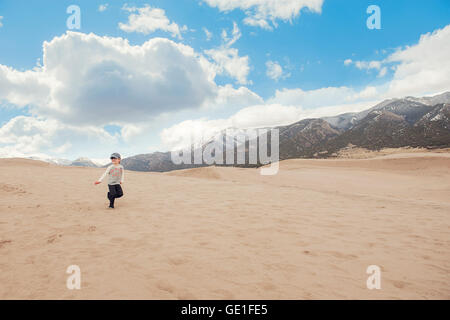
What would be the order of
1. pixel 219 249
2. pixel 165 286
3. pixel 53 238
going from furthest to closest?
pixel 53 238, pixel 219 249, pixel 165 286

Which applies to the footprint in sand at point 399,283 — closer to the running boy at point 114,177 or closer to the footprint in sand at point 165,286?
→ the footprint in sand at point 165,286

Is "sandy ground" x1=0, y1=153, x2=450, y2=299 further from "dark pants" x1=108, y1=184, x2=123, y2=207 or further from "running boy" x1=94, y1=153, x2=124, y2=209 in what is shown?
"running boy" x1=94, y1=153, x2=124, y2=209

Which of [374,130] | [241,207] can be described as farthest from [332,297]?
[374,130]


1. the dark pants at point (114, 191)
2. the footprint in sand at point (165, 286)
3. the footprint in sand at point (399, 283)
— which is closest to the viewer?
the footprint in sand at point (165, 286)

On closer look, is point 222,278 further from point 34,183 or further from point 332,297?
point 34,183

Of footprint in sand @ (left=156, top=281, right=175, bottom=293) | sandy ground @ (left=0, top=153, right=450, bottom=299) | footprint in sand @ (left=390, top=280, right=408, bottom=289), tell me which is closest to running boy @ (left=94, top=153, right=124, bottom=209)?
sandy ground @ (left=0, top=153, right=450, bottom=299)

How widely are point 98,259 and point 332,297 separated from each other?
3637 millimetres

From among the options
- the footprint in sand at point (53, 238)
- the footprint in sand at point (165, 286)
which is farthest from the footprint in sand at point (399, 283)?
the footprint in sand at point (53, 238)

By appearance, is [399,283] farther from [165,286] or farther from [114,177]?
[114,177]

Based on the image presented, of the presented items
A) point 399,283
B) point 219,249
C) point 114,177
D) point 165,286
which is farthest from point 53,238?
point 399,283

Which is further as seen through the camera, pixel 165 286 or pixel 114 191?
pixel 114 191

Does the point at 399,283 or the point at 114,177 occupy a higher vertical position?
the point at 114,177

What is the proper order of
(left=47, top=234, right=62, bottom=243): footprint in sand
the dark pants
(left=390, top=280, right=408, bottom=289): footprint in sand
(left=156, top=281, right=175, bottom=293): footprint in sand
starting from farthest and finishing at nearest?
1. the dark pants
2. (left=47, top=234, right=62, bottom=243): footprint in sand
3. (left=390, top=280, right=408, bottom=289): footprint in sand
4. (left=156, top=281, right=175, bottom=293): footprint in sand
